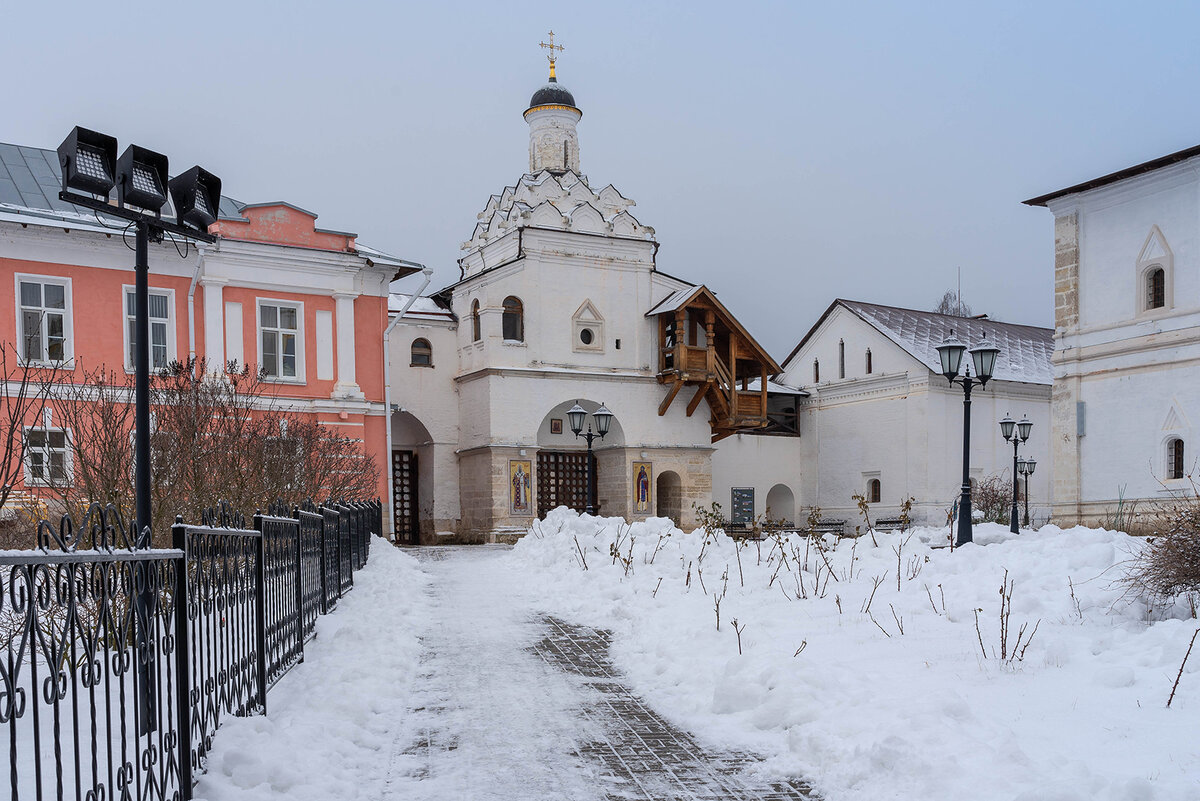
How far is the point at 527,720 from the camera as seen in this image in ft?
21.8

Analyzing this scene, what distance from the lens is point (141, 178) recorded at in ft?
22.5

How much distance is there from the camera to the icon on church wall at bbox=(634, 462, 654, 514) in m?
29.7

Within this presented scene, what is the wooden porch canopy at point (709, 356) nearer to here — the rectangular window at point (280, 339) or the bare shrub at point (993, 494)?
the bare shrub at point (993, 494)

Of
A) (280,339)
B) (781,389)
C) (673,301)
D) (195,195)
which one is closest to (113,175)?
(195,195)

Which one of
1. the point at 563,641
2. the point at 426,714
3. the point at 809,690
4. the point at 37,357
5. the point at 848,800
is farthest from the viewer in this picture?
the point at 37,357

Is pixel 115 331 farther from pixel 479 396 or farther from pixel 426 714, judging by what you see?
pixel 426 714

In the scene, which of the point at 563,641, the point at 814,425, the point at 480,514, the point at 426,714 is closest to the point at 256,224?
the point at 480,514

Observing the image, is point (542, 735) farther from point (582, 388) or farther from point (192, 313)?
point (582, 388)

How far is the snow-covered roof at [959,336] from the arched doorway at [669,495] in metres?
9.10

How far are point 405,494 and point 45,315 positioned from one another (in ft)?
39.0

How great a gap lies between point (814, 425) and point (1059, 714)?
3062 cm

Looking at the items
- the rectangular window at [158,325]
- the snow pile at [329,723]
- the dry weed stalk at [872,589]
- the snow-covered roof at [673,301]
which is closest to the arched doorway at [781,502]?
the snow-covered roof at [673,301]

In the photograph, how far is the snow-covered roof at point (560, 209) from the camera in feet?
95.6

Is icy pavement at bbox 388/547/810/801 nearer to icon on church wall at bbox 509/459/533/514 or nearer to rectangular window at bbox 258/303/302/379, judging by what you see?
rectangular window at bbox 258/303/302/379
